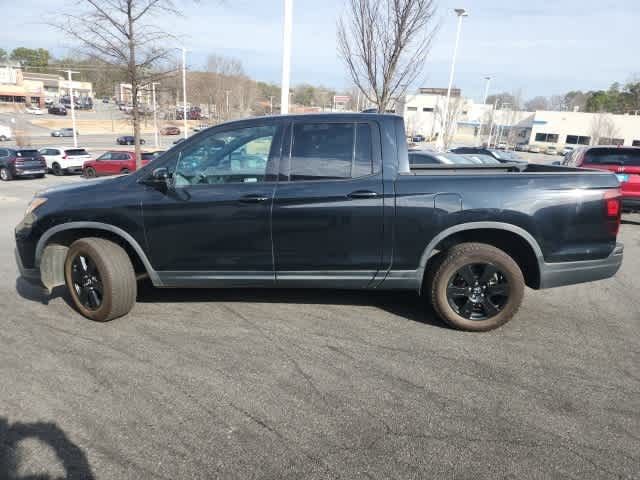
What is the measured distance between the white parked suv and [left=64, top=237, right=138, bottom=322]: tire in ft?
75.3

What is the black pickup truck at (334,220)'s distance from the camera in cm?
368

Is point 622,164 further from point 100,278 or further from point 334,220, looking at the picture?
point 100,278

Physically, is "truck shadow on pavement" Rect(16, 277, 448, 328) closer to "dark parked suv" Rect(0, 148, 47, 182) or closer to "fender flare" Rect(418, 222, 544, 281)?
"fender flare" Rect(418, 222, 544, 281)

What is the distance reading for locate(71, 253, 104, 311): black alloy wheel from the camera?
158 inches

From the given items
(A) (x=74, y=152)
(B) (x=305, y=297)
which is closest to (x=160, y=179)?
(B) (x=305, y=297)

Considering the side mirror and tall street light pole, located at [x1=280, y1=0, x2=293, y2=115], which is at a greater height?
tall street light pole, located at [x1=280, y1=0, x2=293, y2=115]

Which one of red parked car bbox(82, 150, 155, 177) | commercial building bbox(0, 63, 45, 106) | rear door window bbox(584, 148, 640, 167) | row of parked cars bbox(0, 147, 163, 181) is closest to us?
rear door window bbox(584, 148, 640, 167)

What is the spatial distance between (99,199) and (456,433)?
342 centimetres

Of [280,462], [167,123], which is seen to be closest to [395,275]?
[280,462]

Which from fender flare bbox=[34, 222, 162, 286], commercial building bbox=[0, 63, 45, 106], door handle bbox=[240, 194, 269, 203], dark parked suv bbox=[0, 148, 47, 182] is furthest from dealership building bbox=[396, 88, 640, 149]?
commercial building bbox=[0, 63, 45, 106]

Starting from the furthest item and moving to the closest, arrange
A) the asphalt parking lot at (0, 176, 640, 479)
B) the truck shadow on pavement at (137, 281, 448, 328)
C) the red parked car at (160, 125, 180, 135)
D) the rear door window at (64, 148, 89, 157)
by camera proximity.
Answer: the red parked car at (160, 125, 180, 135) → the rear door window at (64, 148, 89, 157) → the truck shadow on pavement at (137, 281, 448, 328) → the asphalt parking lot at (0, 176, 640, 479)

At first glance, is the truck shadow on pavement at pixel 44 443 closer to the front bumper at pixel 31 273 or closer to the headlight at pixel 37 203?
the front bumper at pixel 31 273

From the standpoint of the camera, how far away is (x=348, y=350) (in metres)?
3.55

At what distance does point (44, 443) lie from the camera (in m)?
2.48
